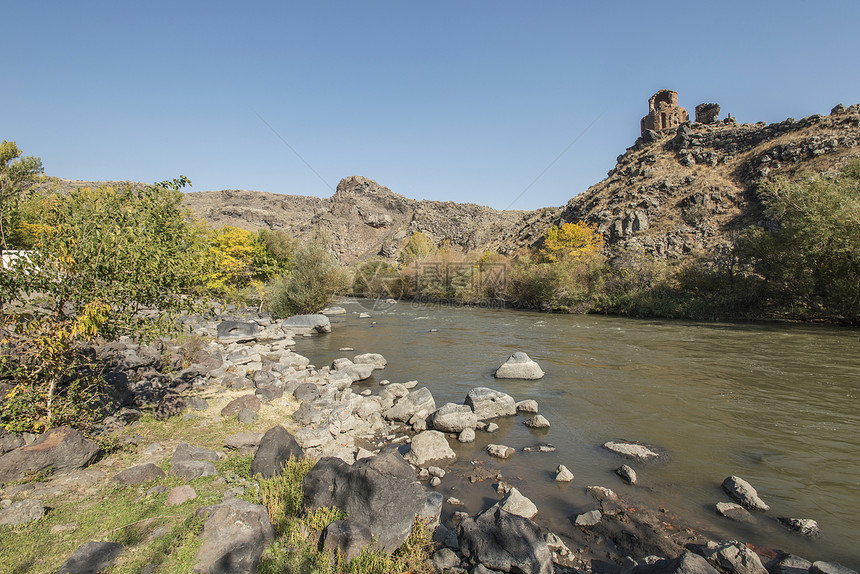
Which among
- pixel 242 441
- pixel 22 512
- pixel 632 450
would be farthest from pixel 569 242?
pixel 22 512

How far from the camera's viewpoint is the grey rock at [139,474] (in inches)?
230

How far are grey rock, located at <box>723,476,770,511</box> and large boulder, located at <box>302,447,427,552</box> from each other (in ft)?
17.7

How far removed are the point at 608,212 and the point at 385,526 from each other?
63048 mm

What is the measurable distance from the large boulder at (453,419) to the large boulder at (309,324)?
17.7m

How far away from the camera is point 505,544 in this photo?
197 inches

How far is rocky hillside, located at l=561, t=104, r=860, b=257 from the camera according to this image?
1876 inches

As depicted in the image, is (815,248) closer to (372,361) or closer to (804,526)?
(804,526)

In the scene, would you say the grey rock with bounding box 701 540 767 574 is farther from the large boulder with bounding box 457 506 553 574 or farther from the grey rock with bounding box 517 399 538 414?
the grey rock with bounding box 517 399 538 414

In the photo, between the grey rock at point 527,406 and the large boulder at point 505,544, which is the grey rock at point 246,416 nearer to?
the large boulder at point 505,544

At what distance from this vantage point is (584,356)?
1852cm

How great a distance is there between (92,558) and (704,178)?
7117 cm

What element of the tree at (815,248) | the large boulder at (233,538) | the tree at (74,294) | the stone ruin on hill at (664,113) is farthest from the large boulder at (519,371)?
the stone ruin on hill at (664,113)

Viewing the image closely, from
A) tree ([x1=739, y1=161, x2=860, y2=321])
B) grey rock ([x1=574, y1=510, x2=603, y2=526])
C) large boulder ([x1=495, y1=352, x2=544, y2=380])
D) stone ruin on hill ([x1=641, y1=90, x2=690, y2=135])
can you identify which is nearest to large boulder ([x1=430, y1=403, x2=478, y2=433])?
grey rock ([x1=574, y1=510, x2=603, y2=526])

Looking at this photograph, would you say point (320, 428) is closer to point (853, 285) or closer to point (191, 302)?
point (191, 302)
